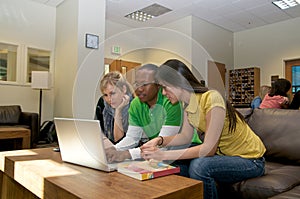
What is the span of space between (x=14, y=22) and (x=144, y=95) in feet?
11.7

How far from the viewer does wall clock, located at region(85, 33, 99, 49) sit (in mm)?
3826

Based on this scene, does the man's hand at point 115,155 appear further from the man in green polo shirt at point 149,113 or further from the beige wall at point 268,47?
the beige wall at point 268,47

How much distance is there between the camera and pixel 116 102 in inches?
60.1

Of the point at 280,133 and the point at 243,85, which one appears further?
the point at 243,85

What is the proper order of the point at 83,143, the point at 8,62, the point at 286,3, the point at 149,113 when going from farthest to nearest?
the point at 286,3
the point at 8,62
the point at 149,113
the point at 83,143

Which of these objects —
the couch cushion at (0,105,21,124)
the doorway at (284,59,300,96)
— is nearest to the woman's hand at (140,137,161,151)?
the couch cushion at (0,105,21,124)

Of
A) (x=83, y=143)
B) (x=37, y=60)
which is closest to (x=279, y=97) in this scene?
(x=83, y=143)

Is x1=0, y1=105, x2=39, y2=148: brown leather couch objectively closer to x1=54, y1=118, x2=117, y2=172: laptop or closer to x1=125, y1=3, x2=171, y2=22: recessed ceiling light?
x1=125, y1=3, x2=171, y2=22: recessed ceiling light

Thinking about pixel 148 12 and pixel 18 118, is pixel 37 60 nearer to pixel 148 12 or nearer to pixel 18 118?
pixel 18 118

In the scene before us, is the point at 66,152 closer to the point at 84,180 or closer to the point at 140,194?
the point at 84,180

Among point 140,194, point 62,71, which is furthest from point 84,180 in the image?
point 62,71

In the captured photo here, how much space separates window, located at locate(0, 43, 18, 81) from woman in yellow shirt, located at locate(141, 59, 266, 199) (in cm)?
348

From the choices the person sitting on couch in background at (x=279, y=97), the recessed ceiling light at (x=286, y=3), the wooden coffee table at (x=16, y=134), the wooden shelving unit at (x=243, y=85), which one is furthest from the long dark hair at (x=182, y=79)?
the wooden shelving unit at (x=243, y=85)

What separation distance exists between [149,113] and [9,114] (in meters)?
3.07
